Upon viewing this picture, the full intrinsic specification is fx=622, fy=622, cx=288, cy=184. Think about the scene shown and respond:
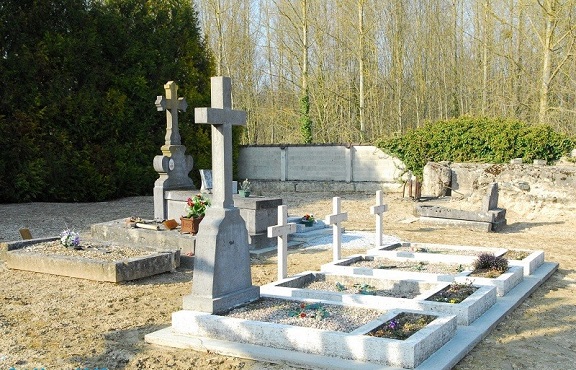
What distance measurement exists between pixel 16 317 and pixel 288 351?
10.6 feet

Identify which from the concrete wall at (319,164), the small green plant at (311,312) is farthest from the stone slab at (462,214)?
the small green plant at (311,312)

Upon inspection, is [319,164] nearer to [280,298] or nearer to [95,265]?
[95,265]

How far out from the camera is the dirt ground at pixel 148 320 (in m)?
5.15

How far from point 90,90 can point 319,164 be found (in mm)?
8278

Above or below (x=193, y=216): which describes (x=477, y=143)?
above

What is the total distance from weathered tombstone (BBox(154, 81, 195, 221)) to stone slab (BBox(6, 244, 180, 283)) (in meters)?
3.44

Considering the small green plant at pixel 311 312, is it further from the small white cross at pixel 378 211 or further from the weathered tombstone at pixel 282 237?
the small white cross at pixel 378 211

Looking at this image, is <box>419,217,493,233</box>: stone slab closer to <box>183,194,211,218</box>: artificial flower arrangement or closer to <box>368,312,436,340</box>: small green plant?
<box>183,194,211,218</box>: artificial flower arrangement

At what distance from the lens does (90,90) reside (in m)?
18.9

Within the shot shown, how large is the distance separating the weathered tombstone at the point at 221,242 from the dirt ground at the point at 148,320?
733mm

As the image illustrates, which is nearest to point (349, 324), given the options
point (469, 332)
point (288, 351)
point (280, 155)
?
point (288, 351)

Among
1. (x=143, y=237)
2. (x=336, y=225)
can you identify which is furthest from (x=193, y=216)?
(x=336, y=225)

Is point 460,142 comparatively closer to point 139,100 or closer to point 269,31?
point 139,100

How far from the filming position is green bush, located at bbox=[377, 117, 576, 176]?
1862 centimetres
